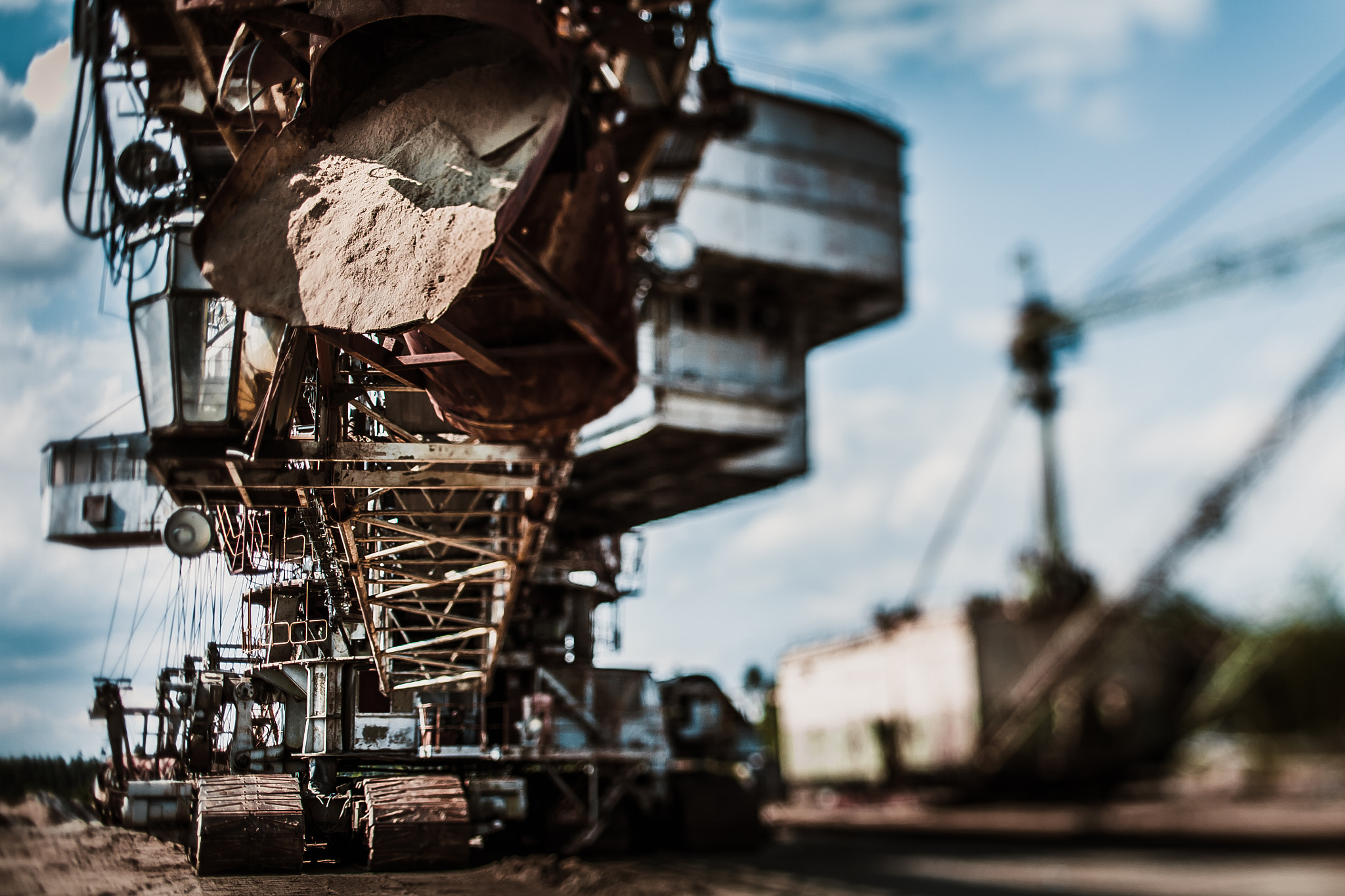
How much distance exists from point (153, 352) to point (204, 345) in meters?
0.15

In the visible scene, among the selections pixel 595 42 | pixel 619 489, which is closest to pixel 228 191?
pixel 595 42

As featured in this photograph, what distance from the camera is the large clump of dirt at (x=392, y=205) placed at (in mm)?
2539

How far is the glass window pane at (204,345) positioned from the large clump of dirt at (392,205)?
48cm

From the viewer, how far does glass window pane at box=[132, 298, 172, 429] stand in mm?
3162

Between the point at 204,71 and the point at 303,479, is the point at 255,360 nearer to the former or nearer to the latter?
the point at 303,479

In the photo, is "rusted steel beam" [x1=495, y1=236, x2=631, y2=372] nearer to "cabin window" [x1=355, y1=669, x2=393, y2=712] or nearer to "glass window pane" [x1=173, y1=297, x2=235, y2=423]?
"glass window pane" [x1=173, y1=297, x2=235, y2=423]

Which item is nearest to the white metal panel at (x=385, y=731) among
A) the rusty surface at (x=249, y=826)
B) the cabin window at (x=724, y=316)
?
the rusty surface at (x=249, y=826)

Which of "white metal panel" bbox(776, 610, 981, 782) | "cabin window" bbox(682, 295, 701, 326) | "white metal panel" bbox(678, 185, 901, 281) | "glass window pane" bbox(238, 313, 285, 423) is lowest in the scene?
"white metal panel" bbox(776, 610, 981, 782)

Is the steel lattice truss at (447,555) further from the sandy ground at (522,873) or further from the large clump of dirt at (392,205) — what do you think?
the large clump of dirt at (392,205)

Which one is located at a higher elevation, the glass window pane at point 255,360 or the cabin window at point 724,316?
the cabin window at point 724,316

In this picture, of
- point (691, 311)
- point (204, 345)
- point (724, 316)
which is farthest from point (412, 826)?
point (724, 316)

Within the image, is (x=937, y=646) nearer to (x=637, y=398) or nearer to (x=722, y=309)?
(x=722, y=309)

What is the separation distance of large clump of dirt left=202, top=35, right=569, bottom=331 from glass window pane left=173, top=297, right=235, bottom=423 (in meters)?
0.48

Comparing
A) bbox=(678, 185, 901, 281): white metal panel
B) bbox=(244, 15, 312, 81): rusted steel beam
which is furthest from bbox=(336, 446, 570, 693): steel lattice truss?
bbox=(678, 185, 901, 281): white metal panel
